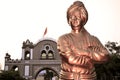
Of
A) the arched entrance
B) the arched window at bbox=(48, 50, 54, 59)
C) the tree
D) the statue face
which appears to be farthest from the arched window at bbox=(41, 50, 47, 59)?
the statue face

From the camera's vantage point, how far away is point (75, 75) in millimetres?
4594

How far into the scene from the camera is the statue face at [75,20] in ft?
16.2

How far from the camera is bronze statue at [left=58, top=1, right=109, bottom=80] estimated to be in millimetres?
4574

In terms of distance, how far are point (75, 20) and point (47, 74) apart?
1354 inches

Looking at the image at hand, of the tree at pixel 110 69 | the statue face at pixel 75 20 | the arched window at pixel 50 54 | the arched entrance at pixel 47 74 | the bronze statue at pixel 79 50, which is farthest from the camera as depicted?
the arched window at pixel 50 54

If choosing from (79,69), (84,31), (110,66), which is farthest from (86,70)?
(110,66)

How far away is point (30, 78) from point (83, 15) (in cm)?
3246

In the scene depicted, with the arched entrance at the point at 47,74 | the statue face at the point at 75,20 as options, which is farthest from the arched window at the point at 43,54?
the statue face at the point at 75,20

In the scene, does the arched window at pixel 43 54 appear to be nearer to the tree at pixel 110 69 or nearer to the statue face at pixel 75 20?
the tree at pixel 110 69

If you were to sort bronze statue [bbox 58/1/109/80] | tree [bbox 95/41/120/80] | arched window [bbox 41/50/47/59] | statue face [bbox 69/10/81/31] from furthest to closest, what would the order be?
arched window [bbox 41/50/47/59] < tree [bbox 95/41/120/80] < statue face [bbox 69/10/81/31] < bronze statue [bbox 58/1/109/80]

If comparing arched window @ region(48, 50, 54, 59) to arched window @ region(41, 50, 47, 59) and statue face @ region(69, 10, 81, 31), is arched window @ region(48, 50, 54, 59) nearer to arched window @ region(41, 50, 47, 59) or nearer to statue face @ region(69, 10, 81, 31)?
arched window @ region(41, 50, 47, 59)

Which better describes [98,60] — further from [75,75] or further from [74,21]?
[74,21]

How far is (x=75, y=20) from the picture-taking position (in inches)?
195

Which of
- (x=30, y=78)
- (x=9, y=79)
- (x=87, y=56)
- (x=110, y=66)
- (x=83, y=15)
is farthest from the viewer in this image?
(x=30, y=78)
